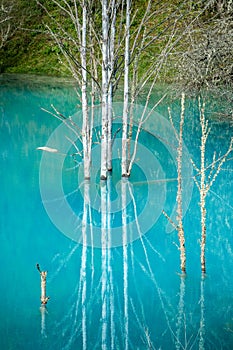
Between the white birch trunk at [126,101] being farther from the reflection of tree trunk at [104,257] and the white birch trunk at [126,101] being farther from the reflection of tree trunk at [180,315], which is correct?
the reflection of tree trunk at [180,315]

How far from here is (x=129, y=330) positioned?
20.0 ft

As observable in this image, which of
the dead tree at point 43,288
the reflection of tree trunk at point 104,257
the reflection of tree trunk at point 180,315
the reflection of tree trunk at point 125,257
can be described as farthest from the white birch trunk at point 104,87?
the dead tree at point 43,288

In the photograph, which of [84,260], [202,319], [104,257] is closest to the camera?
[202,319]

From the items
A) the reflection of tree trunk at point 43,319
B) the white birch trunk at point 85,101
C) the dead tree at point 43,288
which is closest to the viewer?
the reflection of tree trunk at point 43,319

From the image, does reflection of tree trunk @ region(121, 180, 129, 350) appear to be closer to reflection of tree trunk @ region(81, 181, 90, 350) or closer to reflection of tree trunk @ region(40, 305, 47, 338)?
reflection of tree trunk @ region(81, 181, 90, 350)

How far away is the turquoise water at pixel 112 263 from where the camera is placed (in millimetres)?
6035

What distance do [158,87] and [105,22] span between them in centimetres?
1431

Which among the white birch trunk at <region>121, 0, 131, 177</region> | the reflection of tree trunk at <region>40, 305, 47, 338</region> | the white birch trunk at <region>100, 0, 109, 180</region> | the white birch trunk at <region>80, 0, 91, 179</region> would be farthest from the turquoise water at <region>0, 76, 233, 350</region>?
the white birch trunk at <region>80, 0, 91, 179</region>

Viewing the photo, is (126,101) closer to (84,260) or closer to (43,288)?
(84,260)

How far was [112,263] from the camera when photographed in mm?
7848

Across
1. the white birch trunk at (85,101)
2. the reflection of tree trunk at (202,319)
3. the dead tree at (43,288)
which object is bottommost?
the reflection of tree trunk at (202,319)

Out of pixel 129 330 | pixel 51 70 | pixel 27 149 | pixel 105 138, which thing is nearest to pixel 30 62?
pixel 51 70

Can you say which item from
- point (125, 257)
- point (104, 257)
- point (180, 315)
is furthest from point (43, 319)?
point (125, 257)

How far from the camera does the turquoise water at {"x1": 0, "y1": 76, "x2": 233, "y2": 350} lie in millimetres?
6035
